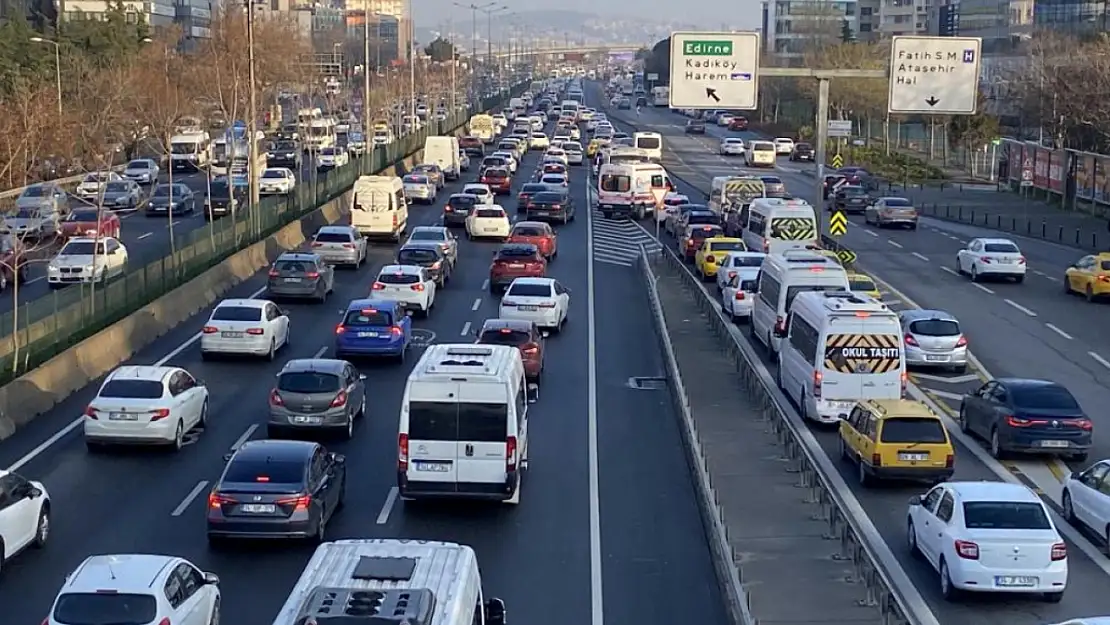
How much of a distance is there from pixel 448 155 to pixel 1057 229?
101 feet

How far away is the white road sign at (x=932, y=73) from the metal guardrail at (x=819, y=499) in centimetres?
920

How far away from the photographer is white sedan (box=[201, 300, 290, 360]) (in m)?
33.3

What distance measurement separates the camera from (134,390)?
25.8 metres

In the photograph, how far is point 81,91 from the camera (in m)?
79.1

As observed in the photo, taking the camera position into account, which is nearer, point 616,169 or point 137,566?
point 137,566

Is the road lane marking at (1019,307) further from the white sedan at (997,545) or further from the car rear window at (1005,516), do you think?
the car rear window at (1005,516)

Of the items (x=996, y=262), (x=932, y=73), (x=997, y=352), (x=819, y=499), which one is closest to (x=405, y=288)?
(x=997, y=352)

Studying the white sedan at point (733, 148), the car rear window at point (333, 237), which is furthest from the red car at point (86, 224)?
the white sedan at point (733, 148)

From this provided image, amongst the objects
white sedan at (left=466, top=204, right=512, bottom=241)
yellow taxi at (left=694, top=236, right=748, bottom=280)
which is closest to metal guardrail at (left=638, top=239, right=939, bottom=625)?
yellow taxi at (left=694, top=236, right=748, bottom=280)

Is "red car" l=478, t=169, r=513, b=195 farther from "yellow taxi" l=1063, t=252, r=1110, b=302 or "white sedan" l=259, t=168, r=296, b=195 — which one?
"yellow taxi" l=1063, t=252, r=1110, b=302

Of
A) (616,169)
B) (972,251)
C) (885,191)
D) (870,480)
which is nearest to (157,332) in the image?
(870,480)

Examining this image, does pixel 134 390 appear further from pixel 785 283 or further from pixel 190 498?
pixel 785 283

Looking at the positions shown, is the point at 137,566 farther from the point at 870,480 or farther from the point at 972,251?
the point at 972,251

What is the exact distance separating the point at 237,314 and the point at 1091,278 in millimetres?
25948
